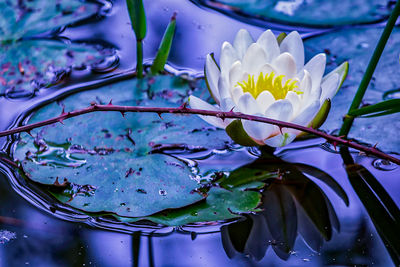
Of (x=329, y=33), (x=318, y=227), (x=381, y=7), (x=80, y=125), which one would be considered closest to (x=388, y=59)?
(x=329, y=33)

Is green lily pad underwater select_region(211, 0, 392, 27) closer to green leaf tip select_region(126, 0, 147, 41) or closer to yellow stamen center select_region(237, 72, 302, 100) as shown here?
green leaf tip select_region(126, 0, 147, 41)

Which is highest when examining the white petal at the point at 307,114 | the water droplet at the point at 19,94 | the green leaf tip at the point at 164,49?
the green leaf tip at the point at 164,49

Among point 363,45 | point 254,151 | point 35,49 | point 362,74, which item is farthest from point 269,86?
point 35,49

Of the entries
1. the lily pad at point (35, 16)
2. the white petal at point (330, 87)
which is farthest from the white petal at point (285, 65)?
the lily pad at point (35, 16)

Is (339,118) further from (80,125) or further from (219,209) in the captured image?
(80,125)

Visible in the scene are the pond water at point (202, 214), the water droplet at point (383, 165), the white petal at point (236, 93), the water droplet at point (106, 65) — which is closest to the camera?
the pond water at point (202, 214)

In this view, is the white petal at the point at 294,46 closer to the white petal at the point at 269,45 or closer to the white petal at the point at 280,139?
the white petal at the point at 269,45
